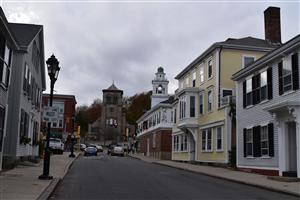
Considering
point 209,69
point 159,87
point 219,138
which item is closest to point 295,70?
point 219,138

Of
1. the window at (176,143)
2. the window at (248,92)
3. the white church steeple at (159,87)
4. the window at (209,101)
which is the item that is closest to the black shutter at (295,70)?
the window at (248,92)

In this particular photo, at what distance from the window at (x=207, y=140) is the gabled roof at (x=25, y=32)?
16.3 metres

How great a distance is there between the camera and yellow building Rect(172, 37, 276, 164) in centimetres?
3394

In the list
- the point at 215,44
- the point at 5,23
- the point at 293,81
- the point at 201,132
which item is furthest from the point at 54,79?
the point at 201,132

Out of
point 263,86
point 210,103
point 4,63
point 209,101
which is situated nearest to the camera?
point 4,63

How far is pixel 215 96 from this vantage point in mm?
35625

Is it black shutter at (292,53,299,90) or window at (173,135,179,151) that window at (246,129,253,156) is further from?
window at (173,135,179,151)

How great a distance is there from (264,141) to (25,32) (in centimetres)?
1634

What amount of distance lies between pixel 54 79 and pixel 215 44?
19.1 m

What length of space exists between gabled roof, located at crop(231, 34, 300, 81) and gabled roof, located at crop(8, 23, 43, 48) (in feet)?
44.0

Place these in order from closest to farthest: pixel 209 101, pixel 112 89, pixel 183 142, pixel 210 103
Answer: pixel 210 103, pixel 209 101, pixel 183 142, pixel 112 89

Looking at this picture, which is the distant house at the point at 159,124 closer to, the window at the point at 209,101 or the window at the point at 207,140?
the window at the point at 207,140

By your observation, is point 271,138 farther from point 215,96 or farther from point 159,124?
point 159,124

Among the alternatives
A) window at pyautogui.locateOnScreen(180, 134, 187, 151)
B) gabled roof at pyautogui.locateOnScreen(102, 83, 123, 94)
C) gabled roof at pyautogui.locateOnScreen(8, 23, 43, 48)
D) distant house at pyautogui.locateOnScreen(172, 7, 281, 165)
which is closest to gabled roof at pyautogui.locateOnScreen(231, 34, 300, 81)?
distant house at pyautogui.locateOnScreen(172, 7, 281, 165)
